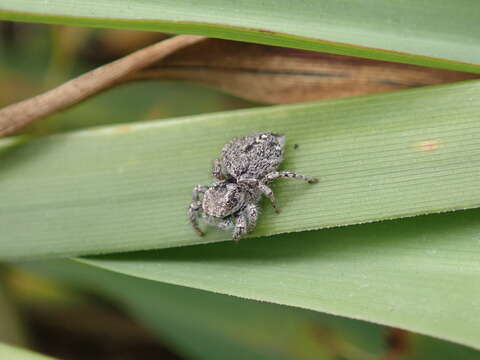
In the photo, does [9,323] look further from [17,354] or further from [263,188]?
[263,188]

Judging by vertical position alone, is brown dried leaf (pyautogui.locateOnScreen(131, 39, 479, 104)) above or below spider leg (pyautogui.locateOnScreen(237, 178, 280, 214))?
above

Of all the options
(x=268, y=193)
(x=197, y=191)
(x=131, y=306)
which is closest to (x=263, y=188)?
(x=268, y=193)

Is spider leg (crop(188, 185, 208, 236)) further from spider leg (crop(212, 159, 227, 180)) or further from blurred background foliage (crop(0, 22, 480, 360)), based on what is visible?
blurred background foliage (crop(0, 22, 480, 360))

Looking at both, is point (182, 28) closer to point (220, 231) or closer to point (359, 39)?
point (359, 39)

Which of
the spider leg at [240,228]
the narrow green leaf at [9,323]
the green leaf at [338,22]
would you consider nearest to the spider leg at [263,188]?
the spider leg at [240,228]

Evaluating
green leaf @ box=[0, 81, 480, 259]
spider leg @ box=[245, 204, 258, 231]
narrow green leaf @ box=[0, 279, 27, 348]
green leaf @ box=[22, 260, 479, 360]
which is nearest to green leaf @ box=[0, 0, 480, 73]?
green leaf @ box=[0, 81, 480, 259]

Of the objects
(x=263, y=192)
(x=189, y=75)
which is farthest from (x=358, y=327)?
(x=189, y=75)
